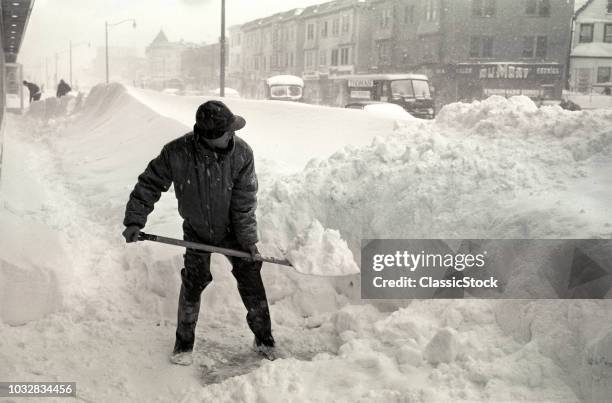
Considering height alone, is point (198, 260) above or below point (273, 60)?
below

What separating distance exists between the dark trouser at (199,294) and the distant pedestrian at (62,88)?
1.88 meters

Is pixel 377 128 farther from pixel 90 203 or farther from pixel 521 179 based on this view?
pixel 90 203

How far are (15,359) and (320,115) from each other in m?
2.51

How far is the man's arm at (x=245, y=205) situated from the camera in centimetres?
294

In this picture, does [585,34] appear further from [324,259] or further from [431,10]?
[324,259]

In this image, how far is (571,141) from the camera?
373cm

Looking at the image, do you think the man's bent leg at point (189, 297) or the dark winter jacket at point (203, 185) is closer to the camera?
the dark winter jacket at point (203, 185)

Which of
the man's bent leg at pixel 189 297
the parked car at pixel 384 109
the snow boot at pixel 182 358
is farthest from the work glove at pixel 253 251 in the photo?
the parked car at pixel 384 109

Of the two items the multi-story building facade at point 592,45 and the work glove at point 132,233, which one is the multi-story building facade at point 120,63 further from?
the multi-story building facade at point 592,45

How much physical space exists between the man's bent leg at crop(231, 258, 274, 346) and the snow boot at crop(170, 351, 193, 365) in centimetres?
33

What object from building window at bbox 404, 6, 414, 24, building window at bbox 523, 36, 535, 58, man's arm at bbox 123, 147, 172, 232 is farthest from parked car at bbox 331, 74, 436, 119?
man's arm at bbox 123, 147, 172, 232

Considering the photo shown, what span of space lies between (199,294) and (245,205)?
528mm

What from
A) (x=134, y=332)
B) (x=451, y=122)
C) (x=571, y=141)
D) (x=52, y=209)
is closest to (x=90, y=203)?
(x=52, y=209)

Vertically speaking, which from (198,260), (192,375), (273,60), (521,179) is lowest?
(192,375)
